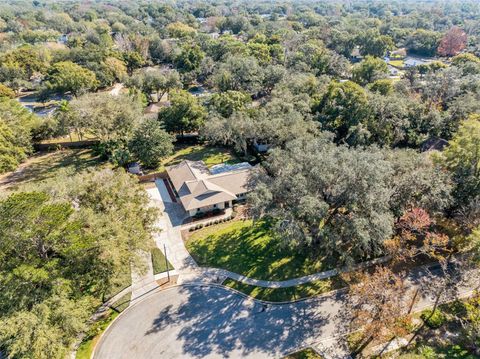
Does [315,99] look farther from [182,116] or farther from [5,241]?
[5,241]

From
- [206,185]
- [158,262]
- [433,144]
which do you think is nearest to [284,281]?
[158,262]

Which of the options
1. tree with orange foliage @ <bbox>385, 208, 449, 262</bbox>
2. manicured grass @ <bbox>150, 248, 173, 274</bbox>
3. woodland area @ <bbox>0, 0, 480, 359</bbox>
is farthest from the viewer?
manicured grass @ <bbox>150, 248, 173, 274</bbox>

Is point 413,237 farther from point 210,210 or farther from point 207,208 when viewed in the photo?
point 207,208

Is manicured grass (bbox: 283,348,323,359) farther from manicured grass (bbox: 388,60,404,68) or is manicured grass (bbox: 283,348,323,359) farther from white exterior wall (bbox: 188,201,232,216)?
manicured grass (bbox: 388,60,404,68)

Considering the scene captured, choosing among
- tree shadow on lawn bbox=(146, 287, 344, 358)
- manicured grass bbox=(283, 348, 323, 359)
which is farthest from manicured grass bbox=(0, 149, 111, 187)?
manicured grass bbox=(283, 348, 323, 359)

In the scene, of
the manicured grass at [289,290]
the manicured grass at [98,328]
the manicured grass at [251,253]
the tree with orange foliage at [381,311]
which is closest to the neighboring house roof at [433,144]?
the manicured grass at [251,253]

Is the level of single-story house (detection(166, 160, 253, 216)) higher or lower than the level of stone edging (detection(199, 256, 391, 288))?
higher

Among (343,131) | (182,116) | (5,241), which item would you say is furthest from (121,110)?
(343,131)
